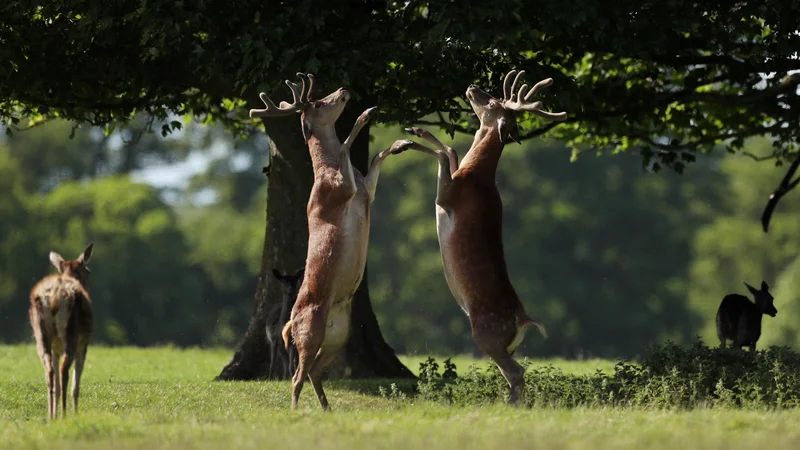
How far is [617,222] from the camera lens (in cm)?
6481

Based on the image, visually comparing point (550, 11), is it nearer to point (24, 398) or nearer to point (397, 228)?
point (24, 398)

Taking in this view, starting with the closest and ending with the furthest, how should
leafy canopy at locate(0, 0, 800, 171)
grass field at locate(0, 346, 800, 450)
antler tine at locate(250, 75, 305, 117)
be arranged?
grass field at locate(0, 346, 800, 450) → antler tine at locate(250, 75, 305, 117) → leafy canopy at locate(0, 0, 800, 171)

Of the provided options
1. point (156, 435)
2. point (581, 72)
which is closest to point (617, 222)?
point (581, 72)

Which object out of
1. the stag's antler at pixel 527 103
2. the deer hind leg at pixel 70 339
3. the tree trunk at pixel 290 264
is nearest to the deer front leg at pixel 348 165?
the stag's antler at pixel 527 103

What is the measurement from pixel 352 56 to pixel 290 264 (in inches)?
152

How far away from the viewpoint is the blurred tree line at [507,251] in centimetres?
5922

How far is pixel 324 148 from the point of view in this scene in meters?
14.3

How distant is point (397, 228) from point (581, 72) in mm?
41715

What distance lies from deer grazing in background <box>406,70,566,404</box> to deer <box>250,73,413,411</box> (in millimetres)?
749

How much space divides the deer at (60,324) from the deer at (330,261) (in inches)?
81.8

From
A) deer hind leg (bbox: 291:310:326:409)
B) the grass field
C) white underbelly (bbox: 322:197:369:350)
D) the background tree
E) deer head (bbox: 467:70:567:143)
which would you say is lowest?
the grass field

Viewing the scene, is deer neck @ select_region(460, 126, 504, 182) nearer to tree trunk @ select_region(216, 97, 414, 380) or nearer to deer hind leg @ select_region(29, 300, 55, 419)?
deer hind leg @ select_region(29, 300, 55, 419)

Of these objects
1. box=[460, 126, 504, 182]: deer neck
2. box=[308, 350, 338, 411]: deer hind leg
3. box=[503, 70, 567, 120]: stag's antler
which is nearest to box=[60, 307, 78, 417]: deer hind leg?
box=[308, 350, 338, 411]: deer hind leg

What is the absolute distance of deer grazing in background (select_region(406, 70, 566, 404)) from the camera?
45.2ft
